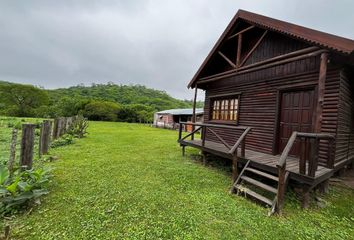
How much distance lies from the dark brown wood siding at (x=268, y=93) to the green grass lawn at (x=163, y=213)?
2.23 metres

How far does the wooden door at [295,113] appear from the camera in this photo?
5.17m

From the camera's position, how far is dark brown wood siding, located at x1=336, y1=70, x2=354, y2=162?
5.02m

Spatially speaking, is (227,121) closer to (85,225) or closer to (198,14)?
(85,225)

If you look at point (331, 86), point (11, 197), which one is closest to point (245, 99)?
point (331, 86)

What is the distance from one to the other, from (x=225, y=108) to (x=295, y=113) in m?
3.10

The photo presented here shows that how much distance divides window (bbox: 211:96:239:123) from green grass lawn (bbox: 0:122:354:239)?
3.60 meters

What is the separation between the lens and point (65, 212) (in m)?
2.98

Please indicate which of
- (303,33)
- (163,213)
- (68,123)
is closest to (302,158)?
(163,213)

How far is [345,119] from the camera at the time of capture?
565 centimetres

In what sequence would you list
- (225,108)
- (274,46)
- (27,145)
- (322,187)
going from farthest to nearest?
(225,108)
(274,46)
(322,187)
(27,145)

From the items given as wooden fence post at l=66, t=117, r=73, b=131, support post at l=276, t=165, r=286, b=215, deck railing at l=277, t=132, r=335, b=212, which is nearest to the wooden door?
deck railing at l=277, t=132, r=335, b=212

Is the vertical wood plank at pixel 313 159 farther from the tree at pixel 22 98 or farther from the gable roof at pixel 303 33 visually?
the tree at pixel 22 98

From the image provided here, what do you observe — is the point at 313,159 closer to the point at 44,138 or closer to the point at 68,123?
the point at 44,138

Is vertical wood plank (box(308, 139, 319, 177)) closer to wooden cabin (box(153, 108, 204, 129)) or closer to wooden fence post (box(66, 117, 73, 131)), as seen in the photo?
wooden fence post (box(66, 117, 73, 131))
